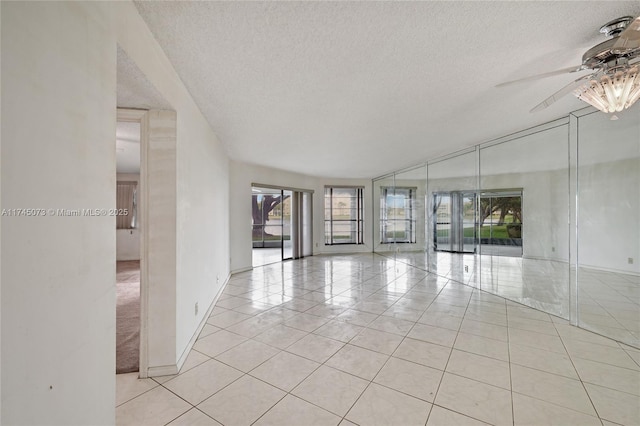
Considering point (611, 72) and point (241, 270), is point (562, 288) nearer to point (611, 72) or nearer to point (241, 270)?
point (611, 72)

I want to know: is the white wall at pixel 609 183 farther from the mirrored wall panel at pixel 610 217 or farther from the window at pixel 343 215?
the window at pixel 343 215

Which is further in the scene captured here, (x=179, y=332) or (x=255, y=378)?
(x=179, y=332)

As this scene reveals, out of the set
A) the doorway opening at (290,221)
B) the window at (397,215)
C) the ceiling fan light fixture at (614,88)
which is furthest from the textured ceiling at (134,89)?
the window at (397,215)

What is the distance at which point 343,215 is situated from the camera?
9148 millimetres

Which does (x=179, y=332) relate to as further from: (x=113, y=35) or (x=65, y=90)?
(x=113, y=35)

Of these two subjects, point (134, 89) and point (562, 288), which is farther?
point (562, 288)

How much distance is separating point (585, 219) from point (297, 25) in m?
4.00

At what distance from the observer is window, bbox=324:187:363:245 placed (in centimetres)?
901

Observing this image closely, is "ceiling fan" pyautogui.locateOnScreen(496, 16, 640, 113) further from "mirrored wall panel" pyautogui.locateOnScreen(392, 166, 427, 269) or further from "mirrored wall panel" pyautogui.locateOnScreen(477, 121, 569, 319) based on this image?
"mirrored wall panel" pyautogui.locateOnScreen(392, 166, 427, 269)

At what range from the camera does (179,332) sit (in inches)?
91.4

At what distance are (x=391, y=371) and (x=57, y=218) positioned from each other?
2.46 meters

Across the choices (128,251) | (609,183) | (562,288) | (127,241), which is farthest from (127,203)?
(609,183)

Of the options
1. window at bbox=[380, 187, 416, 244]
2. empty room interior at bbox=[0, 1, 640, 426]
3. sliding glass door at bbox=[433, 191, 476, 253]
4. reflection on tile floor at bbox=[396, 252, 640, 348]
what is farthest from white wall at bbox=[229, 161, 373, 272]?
reflection on tile floor at bbox=[396, 252, 640, 348]

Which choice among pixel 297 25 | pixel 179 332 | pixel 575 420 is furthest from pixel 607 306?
pixel 179 332
